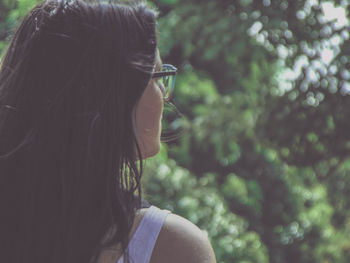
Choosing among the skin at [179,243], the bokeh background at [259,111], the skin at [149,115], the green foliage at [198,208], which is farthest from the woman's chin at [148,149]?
the green foliage at [198,208]

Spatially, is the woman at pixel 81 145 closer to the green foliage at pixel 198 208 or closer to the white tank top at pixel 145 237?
the white tank top at pixel 145 237

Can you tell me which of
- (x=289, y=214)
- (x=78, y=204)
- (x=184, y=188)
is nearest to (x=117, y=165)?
(x=78, y=204)

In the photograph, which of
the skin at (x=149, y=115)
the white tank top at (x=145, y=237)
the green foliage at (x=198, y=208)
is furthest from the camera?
the green foliage at (x=198, y=208)

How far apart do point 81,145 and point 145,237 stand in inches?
9.8

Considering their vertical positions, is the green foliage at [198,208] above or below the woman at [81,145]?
below

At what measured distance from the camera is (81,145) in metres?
1.33

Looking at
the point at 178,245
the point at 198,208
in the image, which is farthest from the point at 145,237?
the point at 198,208

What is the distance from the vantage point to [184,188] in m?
4.89

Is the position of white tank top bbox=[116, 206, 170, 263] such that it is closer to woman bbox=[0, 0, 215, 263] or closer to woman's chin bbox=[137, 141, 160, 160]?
woman bbox=[0, 0, 215, 263]

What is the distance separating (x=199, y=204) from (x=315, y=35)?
5.51ft

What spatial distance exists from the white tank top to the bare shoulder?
11 millimetres

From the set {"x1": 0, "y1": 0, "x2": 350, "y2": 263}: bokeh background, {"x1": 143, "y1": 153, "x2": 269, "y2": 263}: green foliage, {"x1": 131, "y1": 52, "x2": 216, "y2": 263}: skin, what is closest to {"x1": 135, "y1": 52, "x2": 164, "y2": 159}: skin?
{"x1": 131, "y1": 52, "x2": 216, "y2": 263}: skin

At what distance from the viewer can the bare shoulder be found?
4.14 feet

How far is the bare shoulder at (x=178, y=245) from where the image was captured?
1.26 metres
